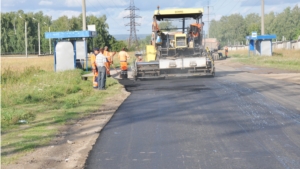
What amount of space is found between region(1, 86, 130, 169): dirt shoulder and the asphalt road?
21 centimetres

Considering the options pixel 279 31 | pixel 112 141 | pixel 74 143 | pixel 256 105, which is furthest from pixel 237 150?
pixel 279 31

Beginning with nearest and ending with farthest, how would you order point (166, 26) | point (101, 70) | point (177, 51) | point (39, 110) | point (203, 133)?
point (203, 133) < point (39, 110) < point (101, 70) < point (177, 51) < point (166, 26)

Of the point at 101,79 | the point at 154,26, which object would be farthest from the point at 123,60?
the point at 101,79

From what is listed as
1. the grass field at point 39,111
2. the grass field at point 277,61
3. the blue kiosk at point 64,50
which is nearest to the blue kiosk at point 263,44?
the grass field at point 277,61

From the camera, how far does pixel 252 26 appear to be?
111 meters

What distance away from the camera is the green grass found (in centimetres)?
820

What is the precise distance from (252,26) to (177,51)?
9240 cm

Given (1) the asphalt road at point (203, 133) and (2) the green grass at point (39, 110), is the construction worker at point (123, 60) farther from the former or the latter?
(1) the asphalt road at point (203, 133)

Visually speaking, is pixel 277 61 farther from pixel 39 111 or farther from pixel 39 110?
pixel 39 111

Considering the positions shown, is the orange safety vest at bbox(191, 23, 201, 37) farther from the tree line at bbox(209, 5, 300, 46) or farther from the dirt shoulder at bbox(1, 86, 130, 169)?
the tree line at bbox(209, 5, 300, 46)

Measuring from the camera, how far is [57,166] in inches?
260

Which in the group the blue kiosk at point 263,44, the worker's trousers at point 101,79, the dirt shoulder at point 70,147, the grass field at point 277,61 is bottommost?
the dirt shoulder at point 70,147

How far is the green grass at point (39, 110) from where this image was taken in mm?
8195

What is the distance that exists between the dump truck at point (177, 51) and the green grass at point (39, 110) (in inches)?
83.7
